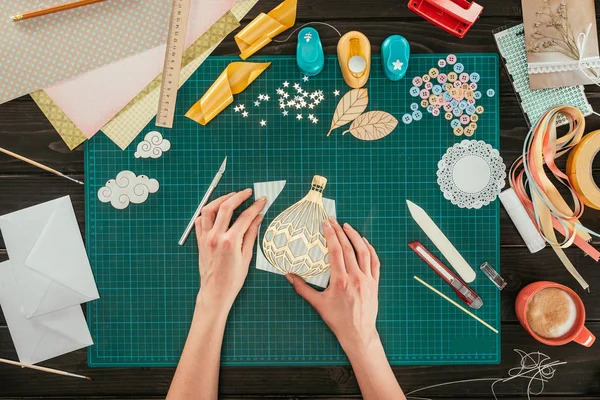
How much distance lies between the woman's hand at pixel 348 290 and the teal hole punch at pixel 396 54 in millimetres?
418

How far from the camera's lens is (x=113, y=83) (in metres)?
1.10

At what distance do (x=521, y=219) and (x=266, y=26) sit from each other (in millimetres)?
836

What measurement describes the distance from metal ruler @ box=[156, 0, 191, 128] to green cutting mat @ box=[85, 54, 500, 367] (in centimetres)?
3

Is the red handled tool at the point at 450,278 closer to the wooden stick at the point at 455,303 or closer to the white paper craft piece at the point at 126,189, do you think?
the wooden stick at the point at 455,303

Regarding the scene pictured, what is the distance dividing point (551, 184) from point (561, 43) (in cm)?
36

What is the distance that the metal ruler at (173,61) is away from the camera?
1.09 metres

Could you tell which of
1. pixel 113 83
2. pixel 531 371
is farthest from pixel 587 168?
pixel 113 83

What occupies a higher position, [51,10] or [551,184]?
[51,10]

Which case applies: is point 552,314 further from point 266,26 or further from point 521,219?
point 266,26

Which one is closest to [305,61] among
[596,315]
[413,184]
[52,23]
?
[413,184]

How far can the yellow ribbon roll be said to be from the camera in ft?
3.53

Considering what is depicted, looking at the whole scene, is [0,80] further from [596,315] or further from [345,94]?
[596,315]

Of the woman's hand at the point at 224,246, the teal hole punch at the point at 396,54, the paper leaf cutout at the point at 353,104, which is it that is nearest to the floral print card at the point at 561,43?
the teal hole punch at the point at 396,54

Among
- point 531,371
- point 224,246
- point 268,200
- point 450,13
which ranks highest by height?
point 450,13
